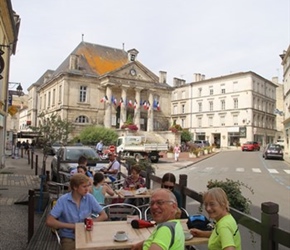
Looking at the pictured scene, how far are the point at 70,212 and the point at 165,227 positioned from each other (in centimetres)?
205

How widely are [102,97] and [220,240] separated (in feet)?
162

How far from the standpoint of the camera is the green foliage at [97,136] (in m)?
42.2

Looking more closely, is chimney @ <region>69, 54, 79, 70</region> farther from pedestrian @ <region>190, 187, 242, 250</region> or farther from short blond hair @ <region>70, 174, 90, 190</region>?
pedestrian @ <region>190, 187, 242, 250</region>

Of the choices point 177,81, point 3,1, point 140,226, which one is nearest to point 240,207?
point 140,226

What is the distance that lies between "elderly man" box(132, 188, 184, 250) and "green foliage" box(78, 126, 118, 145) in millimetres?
39367

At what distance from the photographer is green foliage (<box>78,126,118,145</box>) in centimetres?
4225

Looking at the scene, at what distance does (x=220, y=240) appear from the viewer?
299cm

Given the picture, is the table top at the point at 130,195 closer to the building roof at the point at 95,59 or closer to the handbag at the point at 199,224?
the handbag at the point at 199,224

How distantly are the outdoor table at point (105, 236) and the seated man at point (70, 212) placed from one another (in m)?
0.24

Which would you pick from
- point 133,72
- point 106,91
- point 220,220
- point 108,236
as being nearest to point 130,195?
point 108,236

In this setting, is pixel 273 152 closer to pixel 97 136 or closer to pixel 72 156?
pixel 97 136

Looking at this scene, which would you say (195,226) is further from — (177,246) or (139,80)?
(139,80)

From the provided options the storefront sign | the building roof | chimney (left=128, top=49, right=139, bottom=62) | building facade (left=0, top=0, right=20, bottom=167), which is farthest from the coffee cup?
the storefront sign

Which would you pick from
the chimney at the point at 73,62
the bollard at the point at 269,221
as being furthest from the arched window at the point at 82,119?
the bollard at the point at 269,221
